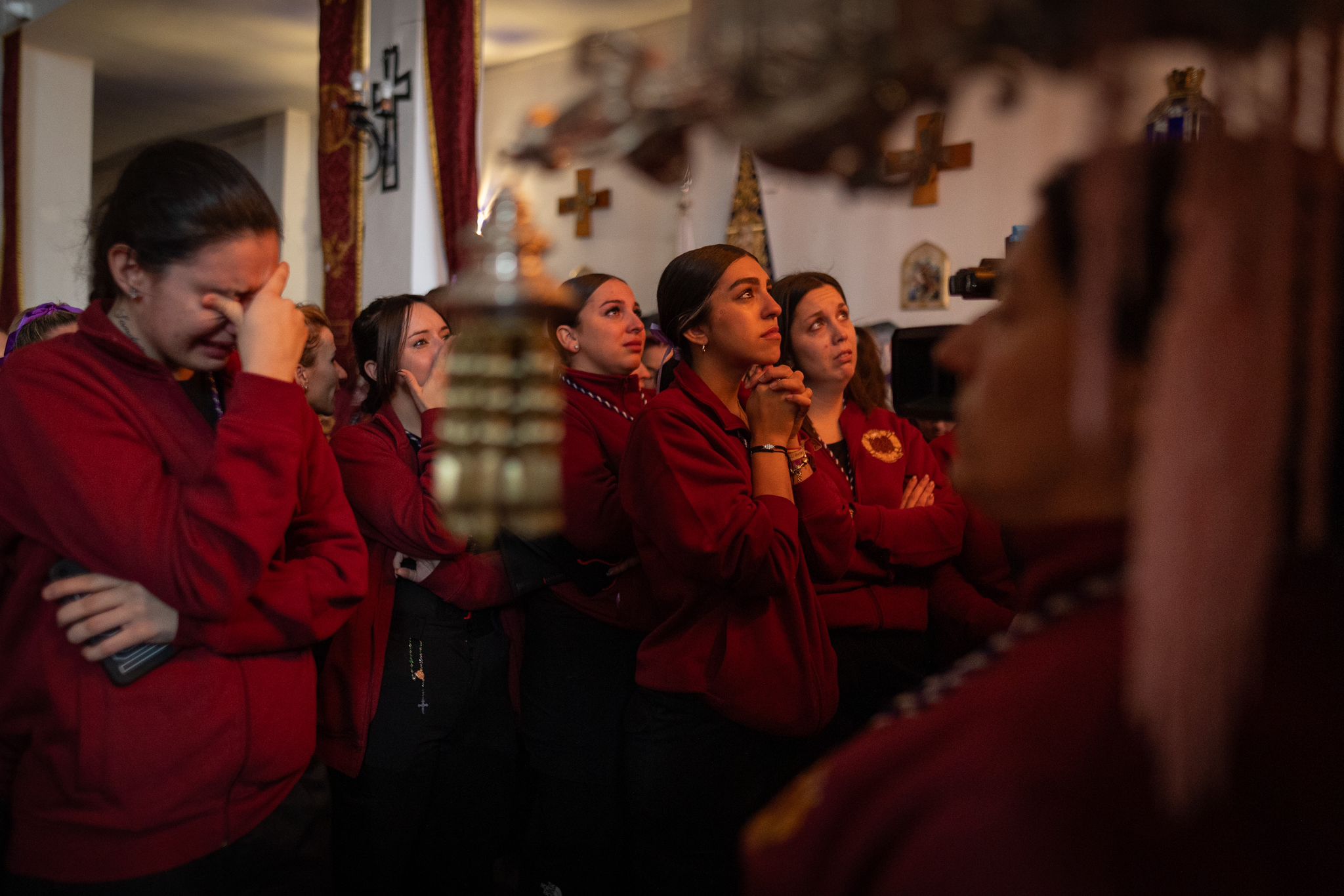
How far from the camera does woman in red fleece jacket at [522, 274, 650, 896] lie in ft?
8.10

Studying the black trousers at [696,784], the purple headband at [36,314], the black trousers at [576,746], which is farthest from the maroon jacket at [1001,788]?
the purple headband at [36,314]

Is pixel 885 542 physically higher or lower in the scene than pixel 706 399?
lower

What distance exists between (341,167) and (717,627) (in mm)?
4463

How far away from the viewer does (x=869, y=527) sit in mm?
2396

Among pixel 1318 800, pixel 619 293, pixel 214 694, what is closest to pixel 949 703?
pixel 1318 800

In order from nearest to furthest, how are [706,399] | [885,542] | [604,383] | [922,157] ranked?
1. [922,157]
2. [706,399]
3. [885,542]
4. [604,383]

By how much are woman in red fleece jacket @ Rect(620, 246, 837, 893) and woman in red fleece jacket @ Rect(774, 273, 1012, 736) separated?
0.21 meters

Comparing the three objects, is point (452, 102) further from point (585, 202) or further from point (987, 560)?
point (987, 560)

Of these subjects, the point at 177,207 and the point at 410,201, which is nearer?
the point at 177,207

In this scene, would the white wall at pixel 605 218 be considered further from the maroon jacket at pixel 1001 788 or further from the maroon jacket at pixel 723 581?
the maroon jacket at pixel 1001 788

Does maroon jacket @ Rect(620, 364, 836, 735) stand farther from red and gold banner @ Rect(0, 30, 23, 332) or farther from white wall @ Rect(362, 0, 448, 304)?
red and gold banner @ Rect(0, 30, 23, 332)

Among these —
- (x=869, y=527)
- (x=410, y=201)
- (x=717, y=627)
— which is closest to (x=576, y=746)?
(x=717, y=627)

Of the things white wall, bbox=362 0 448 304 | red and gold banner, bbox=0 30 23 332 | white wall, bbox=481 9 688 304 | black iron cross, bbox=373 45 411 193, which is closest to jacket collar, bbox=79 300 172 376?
white wall, bbox=362 0 448 304

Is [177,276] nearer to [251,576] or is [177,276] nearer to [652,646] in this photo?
[251,576]
